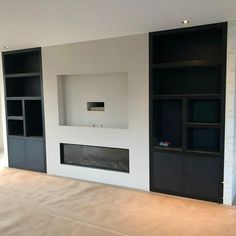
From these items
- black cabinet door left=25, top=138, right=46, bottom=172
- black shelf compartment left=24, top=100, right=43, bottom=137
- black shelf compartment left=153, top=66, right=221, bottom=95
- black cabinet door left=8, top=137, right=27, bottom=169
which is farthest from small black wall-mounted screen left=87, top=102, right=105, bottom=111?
black cabinet door left=8, top=137, right=27, bottom=169

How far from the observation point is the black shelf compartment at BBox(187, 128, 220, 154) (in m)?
4.18

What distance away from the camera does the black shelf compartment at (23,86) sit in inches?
237

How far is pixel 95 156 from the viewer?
5172mm

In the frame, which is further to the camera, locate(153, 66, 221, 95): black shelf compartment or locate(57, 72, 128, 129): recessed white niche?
locate(57, 72, 128, 129): recessed white niche

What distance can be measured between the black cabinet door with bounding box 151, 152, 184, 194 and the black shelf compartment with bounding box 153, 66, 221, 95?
3.47ft

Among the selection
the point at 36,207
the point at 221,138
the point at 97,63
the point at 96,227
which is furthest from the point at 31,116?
the point at 221,138

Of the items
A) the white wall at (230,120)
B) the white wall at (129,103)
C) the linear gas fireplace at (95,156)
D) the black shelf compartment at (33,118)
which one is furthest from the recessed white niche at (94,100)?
the white wall at (230,120)

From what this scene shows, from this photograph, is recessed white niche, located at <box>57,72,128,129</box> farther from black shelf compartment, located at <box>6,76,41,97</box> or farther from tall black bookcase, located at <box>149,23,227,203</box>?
black shelf compartment, located at <box>6,76,41,97</box>

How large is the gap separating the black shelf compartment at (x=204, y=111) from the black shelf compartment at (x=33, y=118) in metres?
3.37

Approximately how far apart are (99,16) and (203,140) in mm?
2451

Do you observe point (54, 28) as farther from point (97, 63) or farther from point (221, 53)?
point (221, 53)

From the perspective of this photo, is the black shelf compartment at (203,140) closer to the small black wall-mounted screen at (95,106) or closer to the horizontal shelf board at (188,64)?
the horizontal shelf board at (188,64)

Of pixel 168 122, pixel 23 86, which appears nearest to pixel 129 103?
pixel 168 122

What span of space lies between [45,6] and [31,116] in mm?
3404
